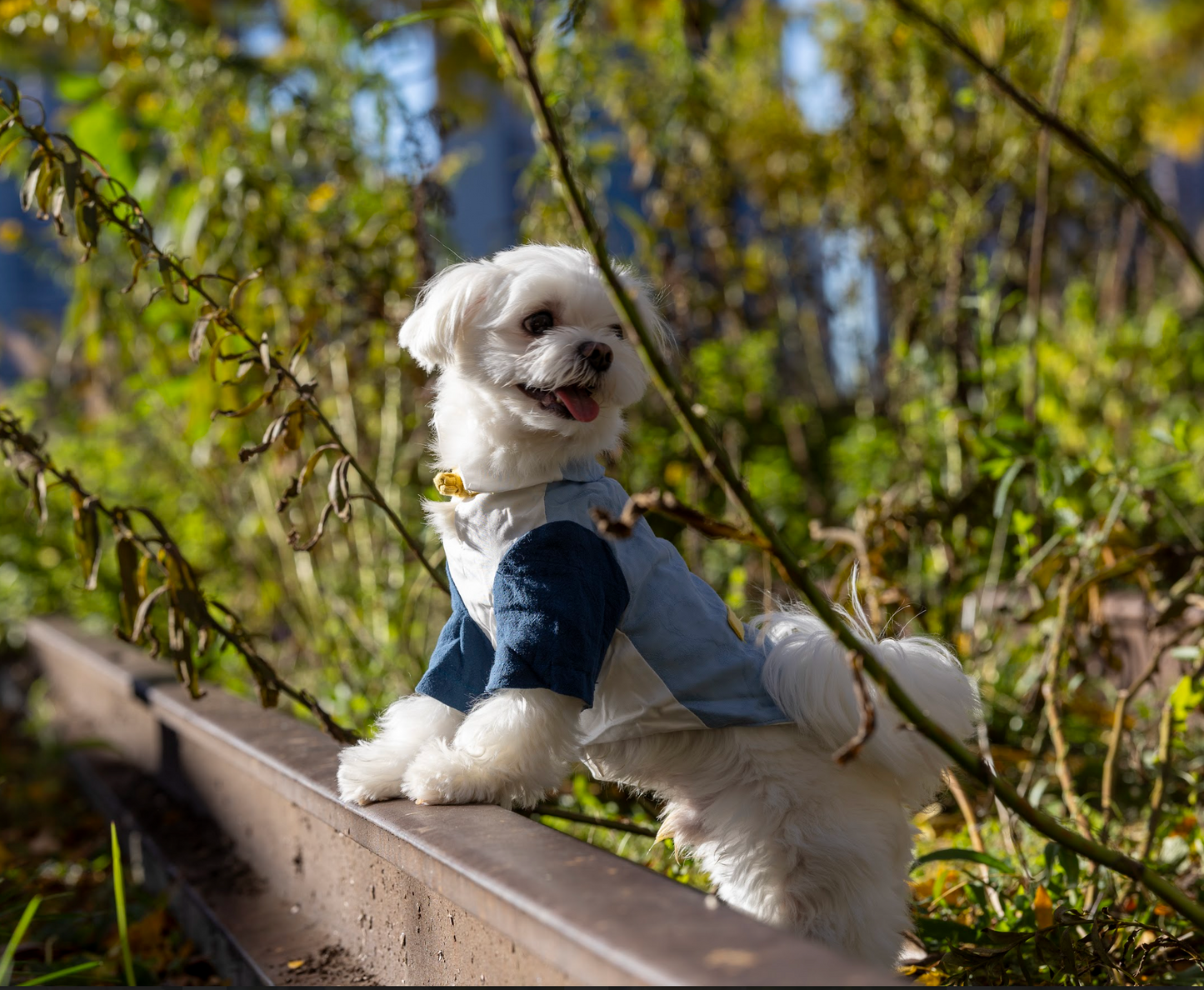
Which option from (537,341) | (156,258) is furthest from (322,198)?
(537,341)

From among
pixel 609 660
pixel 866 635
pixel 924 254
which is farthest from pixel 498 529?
pixel 924 254

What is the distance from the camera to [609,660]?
5.93 feet

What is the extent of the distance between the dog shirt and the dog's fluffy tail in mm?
52

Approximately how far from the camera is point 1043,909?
2.02 metres

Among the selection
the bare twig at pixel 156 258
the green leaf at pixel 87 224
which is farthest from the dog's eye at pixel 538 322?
the green leaf at pixel 87 224

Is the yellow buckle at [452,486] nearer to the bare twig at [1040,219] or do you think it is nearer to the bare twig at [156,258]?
the bare twig at [156,258]

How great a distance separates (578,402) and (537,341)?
12 cm

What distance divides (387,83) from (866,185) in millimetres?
2488

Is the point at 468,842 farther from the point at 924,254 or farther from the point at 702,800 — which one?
the point at 924,254

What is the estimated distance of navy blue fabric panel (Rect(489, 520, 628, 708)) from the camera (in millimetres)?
1654

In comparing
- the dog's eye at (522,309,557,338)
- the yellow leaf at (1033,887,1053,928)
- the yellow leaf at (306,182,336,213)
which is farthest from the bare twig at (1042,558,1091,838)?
the yellow leaf at (306,182,336,213)

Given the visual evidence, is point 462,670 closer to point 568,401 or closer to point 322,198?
point 568,401

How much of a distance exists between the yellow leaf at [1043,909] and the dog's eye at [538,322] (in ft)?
4.52

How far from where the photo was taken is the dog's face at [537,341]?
1.77 meters
